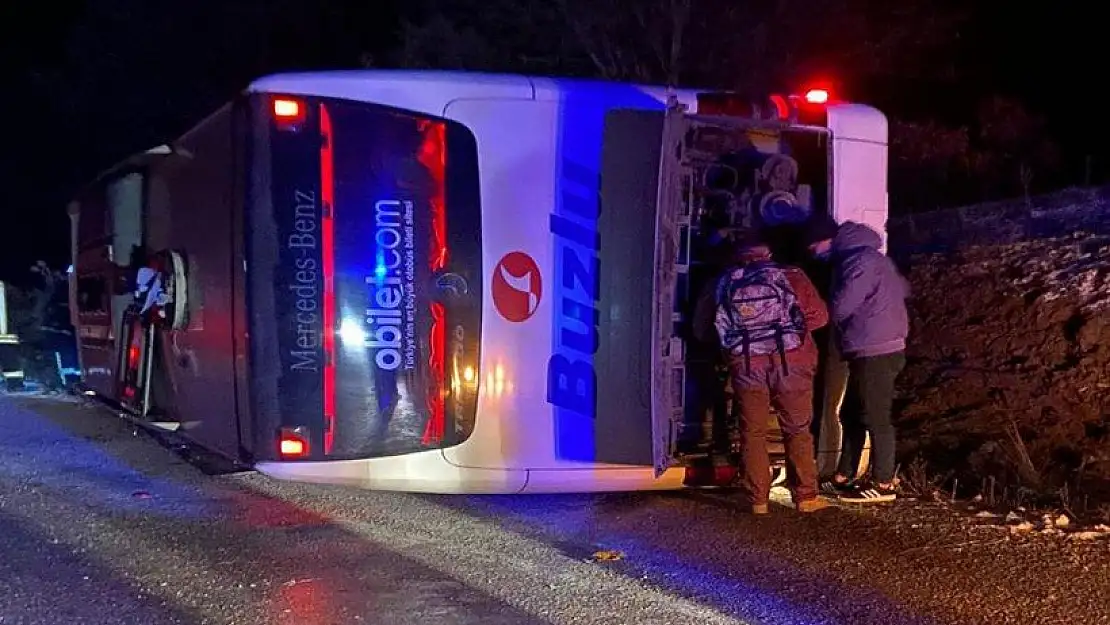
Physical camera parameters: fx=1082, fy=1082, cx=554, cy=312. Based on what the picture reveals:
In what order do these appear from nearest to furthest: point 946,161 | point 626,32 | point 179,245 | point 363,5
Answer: point 179,245 → point 946,161 → point 626,32 → point 363,5

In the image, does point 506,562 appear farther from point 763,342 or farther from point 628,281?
point 763,342

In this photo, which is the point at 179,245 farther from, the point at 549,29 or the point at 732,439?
the point at 549,29

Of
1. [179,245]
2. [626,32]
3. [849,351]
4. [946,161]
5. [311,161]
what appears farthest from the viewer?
[626,32]

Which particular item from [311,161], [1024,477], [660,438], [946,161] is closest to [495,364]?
[660,438]

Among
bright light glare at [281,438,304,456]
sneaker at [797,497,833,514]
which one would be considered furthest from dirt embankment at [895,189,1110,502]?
bright light glare at [281,438,304,456]

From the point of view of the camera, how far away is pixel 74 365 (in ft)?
42.2

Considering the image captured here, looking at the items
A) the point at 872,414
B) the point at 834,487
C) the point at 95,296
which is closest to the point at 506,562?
the point at 834,487

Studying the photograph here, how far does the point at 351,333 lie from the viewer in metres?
4.90

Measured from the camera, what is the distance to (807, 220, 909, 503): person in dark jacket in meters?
5.52

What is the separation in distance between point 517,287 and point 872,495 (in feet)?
7.43

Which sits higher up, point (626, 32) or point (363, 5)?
point (363, 5)

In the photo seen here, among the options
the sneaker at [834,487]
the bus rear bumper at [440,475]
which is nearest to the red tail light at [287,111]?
the bus rear bumper at [440,475]

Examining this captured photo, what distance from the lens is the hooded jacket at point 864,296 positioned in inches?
217

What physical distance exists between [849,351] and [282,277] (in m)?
2.91
